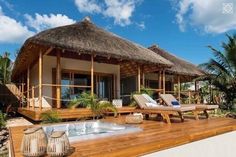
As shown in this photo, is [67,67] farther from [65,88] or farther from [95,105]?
[95,105]

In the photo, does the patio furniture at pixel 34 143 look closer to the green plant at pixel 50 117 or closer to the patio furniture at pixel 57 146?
the patio furniture at pixel 57 146

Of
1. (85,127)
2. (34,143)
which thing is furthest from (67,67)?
(34,143)

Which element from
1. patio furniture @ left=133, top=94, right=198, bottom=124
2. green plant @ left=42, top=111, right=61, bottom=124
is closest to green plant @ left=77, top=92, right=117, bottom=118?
patio furniture @ left=133, top=94, right=198, bottom=124

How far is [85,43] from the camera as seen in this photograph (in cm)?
1072

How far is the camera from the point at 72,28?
1198 centimetres

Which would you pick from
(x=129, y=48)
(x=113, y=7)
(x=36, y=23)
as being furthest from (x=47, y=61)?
(x=36, y=23)

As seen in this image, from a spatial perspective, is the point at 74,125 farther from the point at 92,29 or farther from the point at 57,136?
the point at 92,29

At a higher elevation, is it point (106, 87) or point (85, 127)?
point (106, 87)

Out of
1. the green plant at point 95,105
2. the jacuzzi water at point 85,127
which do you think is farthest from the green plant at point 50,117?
the jacuzzi water at point 85,127

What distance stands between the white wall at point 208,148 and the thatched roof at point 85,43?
624 cm

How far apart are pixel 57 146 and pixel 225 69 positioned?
12312 mm

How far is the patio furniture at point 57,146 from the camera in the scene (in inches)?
125

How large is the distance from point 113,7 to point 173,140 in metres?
21.6

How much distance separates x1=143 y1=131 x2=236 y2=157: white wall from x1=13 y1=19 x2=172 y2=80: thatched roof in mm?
6243
